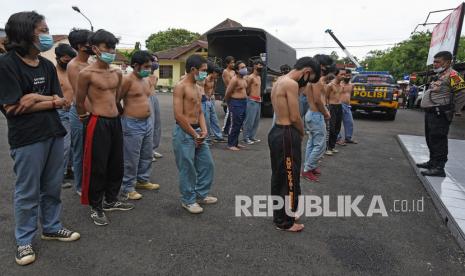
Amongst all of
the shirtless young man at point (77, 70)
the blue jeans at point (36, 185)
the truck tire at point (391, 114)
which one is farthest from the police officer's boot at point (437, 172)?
the truck tire at point (391, 114)

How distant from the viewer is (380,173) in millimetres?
5480

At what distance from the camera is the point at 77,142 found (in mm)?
3971

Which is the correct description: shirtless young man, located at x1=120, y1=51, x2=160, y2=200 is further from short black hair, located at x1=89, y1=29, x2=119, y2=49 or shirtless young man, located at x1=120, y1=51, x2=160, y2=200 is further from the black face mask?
the black face mask

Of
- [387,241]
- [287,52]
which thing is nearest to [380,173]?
[387,241]

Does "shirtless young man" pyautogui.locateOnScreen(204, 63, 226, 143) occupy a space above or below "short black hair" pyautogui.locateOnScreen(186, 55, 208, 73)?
below

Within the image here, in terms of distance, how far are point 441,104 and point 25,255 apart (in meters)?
5.30

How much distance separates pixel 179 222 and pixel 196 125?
103 cm

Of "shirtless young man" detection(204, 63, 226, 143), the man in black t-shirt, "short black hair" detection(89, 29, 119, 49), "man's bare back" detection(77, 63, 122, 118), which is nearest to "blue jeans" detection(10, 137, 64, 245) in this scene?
the man in black t-shirt

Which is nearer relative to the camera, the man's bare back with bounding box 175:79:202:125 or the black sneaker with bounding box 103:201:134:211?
the man's bare back with bounding box 175:79:202:125

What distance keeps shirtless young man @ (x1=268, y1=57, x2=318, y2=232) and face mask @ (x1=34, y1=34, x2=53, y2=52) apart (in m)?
1.96

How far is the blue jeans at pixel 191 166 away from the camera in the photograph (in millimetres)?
3547

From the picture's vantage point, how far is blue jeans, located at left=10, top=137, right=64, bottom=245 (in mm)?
2584

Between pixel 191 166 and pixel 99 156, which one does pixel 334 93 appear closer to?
pixel 191 166

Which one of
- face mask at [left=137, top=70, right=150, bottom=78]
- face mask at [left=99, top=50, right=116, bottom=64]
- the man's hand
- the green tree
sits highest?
the green tree
